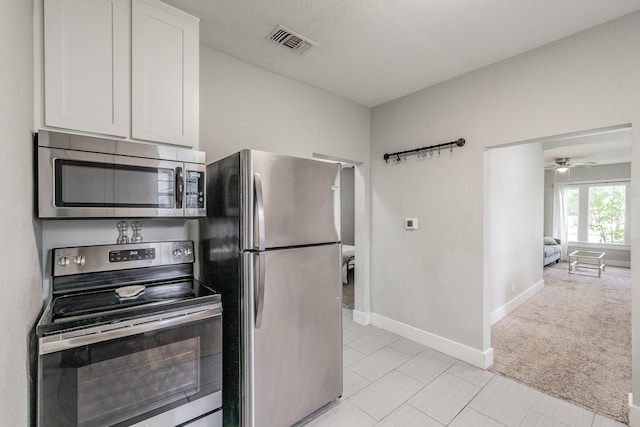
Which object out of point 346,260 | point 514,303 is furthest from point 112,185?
point 514,303

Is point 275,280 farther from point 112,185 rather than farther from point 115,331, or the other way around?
point 112,185

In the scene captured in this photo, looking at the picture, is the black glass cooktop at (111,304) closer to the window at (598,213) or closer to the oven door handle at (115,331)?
the oven door handle at (115,331)

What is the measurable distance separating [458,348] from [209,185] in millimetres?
2792

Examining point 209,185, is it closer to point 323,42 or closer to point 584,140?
point 323,42

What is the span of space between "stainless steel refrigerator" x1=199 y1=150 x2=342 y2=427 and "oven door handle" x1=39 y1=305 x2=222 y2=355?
11.7 inches

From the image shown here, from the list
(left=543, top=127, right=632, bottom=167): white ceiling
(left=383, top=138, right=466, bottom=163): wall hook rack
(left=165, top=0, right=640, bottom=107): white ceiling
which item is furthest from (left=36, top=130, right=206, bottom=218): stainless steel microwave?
(left=543, top=127, right=632, bottom=167): white ceiling

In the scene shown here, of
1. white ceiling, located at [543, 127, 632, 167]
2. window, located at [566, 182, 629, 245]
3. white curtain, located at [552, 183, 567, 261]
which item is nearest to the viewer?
white ceiling, located at [543, 127, 632, 167]

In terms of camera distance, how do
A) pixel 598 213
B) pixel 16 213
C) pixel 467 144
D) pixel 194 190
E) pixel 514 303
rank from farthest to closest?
pixel 598 213 < pixel 514 303 < pixel 467 144 < pixel 194 190 < pixel 16 213

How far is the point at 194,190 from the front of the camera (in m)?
1.73

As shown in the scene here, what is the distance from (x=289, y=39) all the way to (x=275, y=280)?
181 centimetres

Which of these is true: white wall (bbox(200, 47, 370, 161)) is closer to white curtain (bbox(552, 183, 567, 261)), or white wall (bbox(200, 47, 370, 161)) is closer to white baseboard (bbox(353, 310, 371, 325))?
white baseboard (bbox(353, 310, 371, 325))

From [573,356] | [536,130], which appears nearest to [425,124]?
[536,130]

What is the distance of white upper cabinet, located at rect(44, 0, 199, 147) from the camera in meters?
1.40

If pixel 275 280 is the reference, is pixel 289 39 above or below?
above
